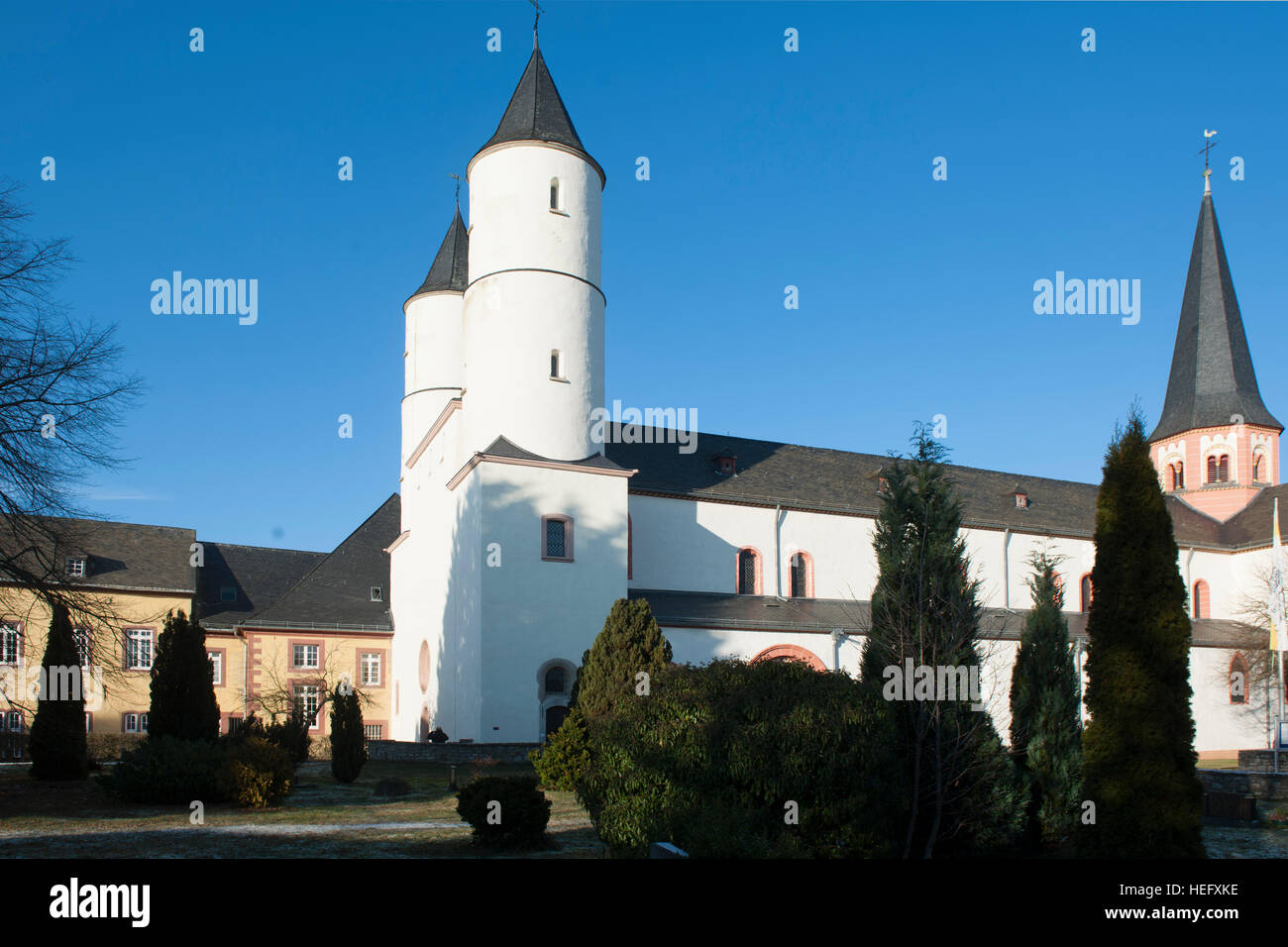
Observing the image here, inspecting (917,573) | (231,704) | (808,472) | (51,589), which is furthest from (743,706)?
(231,704)

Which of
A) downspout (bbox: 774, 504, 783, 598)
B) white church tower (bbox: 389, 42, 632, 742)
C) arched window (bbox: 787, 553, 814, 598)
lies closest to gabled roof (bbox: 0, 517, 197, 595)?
white church tower (bbox: 389, 42, 632, 742)

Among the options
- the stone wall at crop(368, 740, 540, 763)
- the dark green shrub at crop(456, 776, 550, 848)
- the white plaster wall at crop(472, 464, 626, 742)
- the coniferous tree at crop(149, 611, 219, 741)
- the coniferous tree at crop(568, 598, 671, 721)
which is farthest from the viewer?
the white plaster wall at crop(472, 464, 626, 742)

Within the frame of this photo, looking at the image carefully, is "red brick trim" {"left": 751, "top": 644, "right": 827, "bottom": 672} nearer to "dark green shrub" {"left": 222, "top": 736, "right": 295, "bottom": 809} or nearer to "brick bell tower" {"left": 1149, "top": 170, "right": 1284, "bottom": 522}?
"dark green shrub" {"left": 222, "top": 736, "right": 295, "bottom": 809}

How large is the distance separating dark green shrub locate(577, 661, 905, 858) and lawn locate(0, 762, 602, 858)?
1.35m

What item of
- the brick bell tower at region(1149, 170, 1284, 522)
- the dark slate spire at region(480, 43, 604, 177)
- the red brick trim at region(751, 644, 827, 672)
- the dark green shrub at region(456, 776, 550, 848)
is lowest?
the dark green shrub at region(456, 776, 550, 848)

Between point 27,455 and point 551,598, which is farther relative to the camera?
point 551,598

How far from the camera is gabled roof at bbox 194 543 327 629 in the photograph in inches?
1593

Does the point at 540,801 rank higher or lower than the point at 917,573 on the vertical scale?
lower

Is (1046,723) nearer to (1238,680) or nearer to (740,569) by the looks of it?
(740,569)
